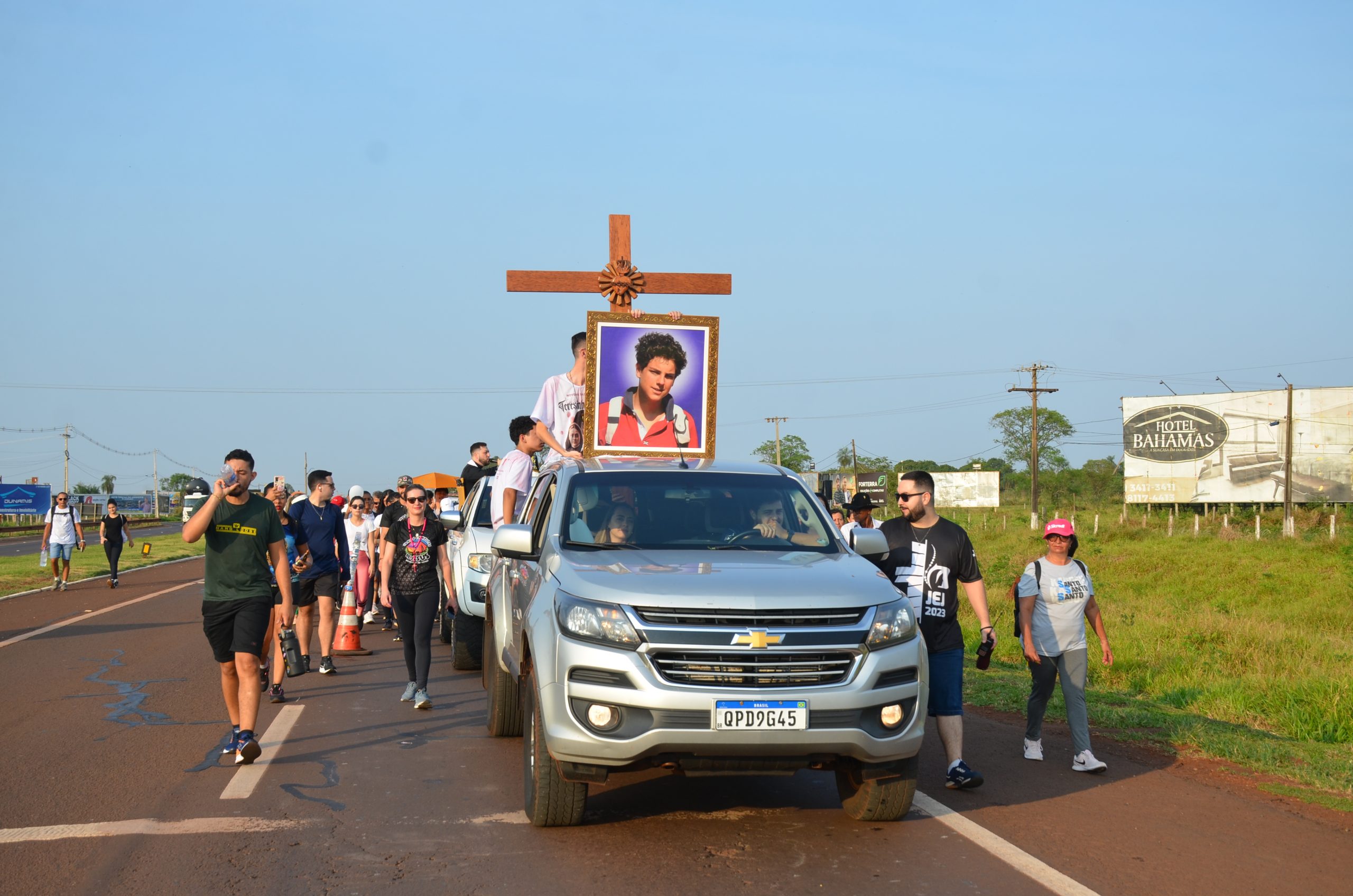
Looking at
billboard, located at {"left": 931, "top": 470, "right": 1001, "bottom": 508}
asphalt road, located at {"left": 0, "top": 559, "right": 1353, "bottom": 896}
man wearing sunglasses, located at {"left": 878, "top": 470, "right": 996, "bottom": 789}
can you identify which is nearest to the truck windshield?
man wearing sunglasses, located at {"left": 878, "top": 470, "right": 996, "bottom": 789}

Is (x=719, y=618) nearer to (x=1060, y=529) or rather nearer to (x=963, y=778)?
(x=963, y=778)

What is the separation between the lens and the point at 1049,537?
8.15 m

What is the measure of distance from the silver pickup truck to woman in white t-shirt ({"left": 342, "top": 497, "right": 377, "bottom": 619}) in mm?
10401

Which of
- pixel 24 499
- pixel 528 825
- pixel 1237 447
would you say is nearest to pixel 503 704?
pixel 528 825

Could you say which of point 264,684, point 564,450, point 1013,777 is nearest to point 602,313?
point 564,450

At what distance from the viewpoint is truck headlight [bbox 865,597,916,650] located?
226 inches

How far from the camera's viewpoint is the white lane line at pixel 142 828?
5.99m

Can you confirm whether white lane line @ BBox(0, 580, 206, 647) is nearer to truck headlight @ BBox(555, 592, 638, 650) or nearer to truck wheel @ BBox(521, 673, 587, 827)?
truck wheel @ BBox(521, 673, 587, 827)

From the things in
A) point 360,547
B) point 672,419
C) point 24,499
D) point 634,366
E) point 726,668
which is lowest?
point 24,499

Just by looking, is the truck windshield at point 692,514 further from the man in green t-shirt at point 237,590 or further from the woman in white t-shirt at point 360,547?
the woman in white t-shirt at point 360,547

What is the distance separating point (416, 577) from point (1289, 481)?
50510 mm

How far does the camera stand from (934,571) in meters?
7.30

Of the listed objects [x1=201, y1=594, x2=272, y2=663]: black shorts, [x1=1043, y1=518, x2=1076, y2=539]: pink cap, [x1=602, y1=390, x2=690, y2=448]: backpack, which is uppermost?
[x1=602, y1=390, x2=690, y2=448]: backpack

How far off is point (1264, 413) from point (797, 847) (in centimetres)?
5969
